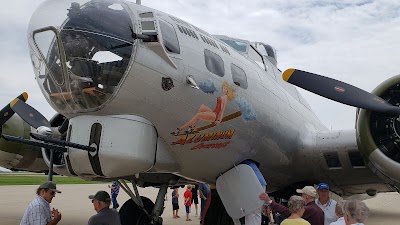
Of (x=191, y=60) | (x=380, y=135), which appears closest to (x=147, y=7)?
(x=191, y=60)

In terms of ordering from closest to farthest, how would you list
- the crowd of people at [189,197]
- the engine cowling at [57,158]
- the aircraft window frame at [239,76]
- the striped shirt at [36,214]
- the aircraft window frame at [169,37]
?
the striped shirt at [36,214], the aircraft window frame at [169,37], the aircraft window frame at [239,76], the engine cowling at [57,158], the crowd of people at [189,197]

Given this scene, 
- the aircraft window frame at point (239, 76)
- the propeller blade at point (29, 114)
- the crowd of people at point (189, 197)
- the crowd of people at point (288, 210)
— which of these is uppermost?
the aircraft window frame at point (239, 76)

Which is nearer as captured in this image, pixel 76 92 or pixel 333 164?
pixel 76 92

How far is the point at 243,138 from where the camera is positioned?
7.05 meters

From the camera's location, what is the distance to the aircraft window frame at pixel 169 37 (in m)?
5.87

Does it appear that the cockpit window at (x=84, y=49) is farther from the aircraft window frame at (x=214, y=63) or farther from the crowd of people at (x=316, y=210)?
the crowd of people at (x=316, y=210)

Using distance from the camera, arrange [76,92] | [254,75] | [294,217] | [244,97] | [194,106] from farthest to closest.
→ [254,75] < [244,97] < [194,106] < [76,92] < [294,217]

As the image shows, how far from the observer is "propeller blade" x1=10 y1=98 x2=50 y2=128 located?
24.3 ft

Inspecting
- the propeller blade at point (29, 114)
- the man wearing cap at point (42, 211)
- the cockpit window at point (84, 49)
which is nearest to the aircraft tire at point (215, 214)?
the propeller blade at point (29, 114)

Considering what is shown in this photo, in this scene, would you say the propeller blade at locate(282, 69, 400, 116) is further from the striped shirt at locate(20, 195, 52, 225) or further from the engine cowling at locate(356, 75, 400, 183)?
the striped shirt at locate(20, 195, 52, 225)

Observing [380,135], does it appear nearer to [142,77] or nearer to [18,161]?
[142,77]

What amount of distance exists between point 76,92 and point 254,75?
3.27m

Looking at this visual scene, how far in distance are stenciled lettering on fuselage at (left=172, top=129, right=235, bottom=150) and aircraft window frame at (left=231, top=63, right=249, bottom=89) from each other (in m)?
0.75

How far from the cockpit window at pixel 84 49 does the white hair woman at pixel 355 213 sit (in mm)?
3114
